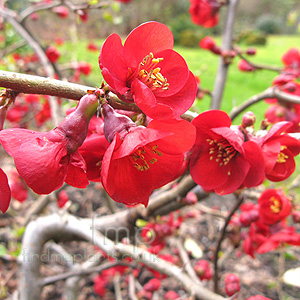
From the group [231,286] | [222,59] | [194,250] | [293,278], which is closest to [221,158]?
[231,286]

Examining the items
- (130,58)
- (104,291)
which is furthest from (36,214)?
(130,58)

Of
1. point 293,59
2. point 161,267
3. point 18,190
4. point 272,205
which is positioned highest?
point 293,59

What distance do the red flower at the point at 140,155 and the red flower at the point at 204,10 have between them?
57.2 inches

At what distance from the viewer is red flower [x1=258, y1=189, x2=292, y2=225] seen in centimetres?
100

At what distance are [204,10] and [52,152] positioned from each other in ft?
→ 5.20

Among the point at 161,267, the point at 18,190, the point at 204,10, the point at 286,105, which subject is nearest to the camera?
the point at 161,267

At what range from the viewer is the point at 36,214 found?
1.67 m

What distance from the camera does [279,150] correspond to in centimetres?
57

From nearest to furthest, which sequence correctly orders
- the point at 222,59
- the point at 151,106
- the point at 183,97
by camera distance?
the point at 151,106
the point at 183,97
the point at 222,59

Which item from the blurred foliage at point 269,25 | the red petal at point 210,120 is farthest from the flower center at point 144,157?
the blurred foliage at point 269,25

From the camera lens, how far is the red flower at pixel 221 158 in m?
0.58

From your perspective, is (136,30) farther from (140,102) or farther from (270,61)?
(270,61)

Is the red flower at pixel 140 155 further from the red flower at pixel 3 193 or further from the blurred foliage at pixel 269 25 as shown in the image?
the blurred foliage at pixel 269 25

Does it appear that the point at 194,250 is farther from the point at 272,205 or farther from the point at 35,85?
the point at 35,85
